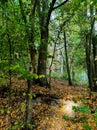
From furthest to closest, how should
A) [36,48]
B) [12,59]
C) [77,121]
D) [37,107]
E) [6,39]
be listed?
[37,107] → [77,121] → [36,48] → [6,39] → [12,59]

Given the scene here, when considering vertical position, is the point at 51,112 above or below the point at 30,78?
below

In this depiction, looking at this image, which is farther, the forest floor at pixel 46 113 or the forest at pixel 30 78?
the forest floor at pixel 46 113

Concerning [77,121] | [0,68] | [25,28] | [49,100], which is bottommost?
[77,121]

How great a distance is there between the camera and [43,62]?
13.3m

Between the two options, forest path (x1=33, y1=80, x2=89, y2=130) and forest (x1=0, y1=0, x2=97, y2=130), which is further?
forest path (x1=33, y1=80, x2=89, y2=130)

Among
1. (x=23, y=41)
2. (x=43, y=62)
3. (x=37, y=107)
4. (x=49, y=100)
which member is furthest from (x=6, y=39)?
(x=43, y=62)

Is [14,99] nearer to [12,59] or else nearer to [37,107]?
[37,107]

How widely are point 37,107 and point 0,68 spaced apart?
182 inches

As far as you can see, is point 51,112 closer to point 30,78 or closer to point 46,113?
point 46,113

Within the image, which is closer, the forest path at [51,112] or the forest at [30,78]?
the forest at [30,78]

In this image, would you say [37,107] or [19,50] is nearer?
[19,50]

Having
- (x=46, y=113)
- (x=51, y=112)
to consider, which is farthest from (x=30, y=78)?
(x=51, y=112)

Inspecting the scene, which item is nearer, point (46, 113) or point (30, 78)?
point (30, 78)

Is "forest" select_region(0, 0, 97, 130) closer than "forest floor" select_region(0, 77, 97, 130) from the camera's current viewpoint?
Yes
